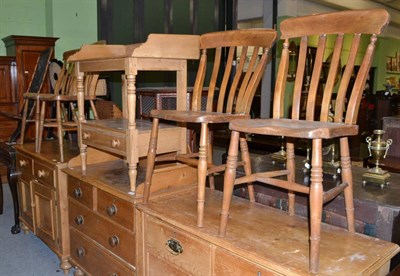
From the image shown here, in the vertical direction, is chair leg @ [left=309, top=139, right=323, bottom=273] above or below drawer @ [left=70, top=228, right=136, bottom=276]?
above

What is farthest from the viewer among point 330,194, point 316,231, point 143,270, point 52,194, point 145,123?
point 52,194

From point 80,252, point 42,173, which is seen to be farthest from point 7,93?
point 80,252

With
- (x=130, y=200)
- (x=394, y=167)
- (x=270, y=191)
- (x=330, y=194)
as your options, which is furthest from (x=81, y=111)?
(x=394, y=167)

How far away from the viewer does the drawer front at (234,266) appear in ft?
4.59

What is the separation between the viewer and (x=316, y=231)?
50.8 inches

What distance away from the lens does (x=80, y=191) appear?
7.93 feet

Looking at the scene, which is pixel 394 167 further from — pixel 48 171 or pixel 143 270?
pixel 48 171

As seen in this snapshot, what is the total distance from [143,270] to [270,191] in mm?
805

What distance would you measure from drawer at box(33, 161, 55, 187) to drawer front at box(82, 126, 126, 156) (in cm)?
A: 51

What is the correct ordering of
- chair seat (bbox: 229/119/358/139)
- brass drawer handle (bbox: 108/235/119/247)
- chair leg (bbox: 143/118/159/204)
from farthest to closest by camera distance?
brass drawer handle (bbox: 108/235/119/247) < chair leg (bbox: 143/118/159/204) < chair seat (bbox: 229/119/358/139)

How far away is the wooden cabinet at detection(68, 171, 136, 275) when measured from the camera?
6.66 ft

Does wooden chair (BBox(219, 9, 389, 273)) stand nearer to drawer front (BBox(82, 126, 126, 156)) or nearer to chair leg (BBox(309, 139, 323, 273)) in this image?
chair leg (BBox(309, 139, 323, 273))

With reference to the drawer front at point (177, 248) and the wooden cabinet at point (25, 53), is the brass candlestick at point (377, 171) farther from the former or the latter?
the wooden cabinet at point (25, 53)

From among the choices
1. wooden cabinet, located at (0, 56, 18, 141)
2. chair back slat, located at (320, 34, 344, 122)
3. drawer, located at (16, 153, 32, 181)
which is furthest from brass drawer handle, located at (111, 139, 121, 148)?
wooden cabinet, located at (0, 56, 18, 141)
